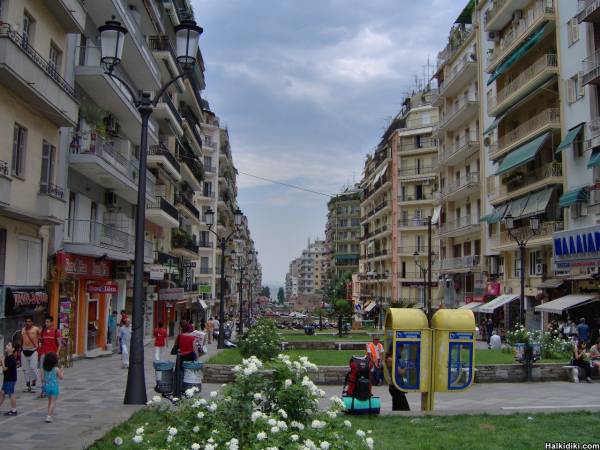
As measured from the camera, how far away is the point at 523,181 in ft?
116

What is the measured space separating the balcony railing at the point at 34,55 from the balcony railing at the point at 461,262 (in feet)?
102

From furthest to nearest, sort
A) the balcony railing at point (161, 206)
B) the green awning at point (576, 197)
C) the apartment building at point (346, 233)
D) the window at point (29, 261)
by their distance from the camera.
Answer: the apartment building at point (346, 233)
the balcony railing at point (161, 206)
the green awning at point (576, 197)
the window at point (29, 261)

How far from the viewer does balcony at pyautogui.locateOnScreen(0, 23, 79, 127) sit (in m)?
14.7

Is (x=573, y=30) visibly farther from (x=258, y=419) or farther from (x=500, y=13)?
(x=258, y=419)

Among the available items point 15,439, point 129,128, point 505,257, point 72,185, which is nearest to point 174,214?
point 129,128

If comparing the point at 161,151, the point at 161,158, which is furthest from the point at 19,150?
the point at 161,151

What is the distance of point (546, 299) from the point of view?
106 feet

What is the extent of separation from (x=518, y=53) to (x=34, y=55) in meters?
26.4

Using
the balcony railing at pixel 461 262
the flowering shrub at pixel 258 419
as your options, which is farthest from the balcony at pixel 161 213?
Answer: the flowering shrub at pixel 258 419

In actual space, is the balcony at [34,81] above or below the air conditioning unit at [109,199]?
above

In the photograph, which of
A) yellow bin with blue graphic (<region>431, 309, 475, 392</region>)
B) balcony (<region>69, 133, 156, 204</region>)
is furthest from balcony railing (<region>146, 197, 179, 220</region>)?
yellow bin with blue graphic (<region>431, 309, 475, 392</region>)

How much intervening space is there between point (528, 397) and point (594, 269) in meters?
14.8

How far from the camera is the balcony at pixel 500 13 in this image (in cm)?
3600

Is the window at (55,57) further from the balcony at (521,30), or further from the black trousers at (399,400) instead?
the balcony at (521,30)
